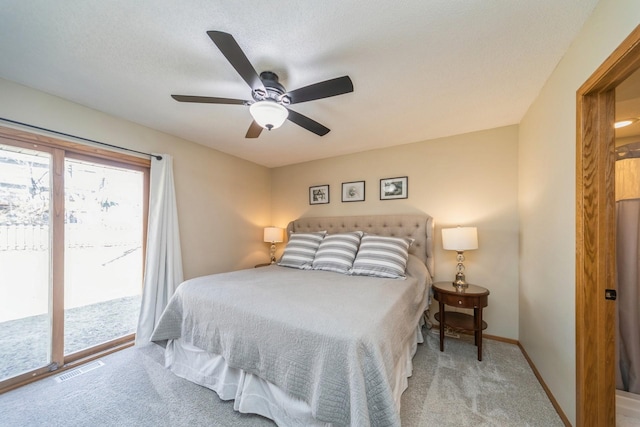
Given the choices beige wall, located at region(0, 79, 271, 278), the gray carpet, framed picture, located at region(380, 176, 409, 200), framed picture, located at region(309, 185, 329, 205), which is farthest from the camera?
framed picture, located at region(309, 185, 329, 205)

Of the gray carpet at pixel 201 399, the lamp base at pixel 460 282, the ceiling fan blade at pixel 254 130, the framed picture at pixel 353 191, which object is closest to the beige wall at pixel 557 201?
the gray carpet at pixel 201 399

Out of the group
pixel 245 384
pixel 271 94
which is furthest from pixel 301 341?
pixel 271 94

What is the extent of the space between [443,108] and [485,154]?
36.7 inches

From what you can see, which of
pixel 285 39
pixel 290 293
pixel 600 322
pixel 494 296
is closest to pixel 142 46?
pixel 285 39

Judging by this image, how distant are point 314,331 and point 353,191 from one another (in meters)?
2.49

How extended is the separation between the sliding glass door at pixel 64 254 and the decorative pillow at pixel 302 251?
1675mm

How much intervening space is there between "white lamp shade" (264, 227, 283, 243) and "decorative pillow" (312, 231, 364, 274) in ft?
3.47

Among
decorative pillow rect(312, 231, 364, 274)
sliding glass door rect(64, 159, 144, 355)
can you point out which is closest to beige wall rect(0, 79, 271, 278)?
sliding glass door rect(64, 159, 144, 355)

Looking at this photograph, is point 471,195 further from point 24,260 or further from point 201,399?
point 24,260

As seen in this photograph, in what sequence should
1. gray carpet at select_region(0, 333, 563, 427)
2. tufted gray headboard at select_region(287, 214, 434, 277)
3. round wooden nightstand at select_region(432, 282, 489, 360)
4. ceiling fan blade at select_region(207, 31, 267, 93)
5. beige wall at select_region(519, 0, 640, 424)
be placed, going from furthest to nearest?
1. tufted gray headboard at select_region(287, 214, 434, 277)
2. round wooden nightstand at select_region(432, 282, 489, 360)
3. gray carpet at select_region(0, 333, 563, 427)
4. beige wall at select_region(519, 0, 640, 424)
5. ceiling fan blade at select_region(207, 31, 267, 93)

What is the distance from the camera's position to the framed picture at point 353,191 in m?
3.46

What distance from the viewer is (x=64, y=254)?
7.06ft

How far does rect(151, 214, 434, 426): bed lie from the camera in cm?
116

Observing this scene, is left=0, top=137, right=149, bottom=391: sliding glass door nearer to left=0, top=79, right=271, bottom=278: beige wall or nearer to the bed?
left=0, top=79, right=271, bottom=278: beige wall
